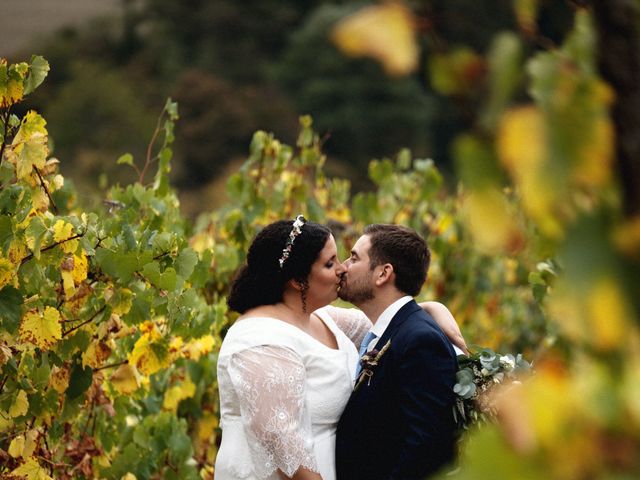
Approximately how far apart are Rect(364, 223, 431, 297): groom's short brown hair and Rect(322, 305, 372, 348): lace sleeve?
1.18ft

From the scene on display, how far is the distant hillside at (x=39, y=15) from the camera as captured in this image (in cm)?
4612

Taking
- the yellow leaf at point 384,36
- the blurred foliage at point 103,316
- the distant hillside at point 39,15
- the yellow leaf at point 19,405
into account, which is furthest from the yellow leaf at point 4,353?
the distant hillside at point 39,15

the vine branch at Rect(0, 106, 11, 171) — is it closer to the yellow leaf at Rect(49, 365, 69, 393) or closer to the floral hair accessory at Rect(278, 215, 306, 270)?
the yellow leaf at Rect(49, 365, 69, 393)

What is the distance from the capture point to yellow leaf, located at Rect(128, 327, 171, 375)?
3.23 metres

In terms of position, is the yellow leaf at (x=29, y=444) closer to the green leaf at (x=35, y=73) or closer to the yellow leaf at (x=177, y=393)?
the green leaf at (x=35, y=73)

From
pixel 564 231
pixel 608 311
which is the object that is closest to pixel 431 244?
pixel 564 231

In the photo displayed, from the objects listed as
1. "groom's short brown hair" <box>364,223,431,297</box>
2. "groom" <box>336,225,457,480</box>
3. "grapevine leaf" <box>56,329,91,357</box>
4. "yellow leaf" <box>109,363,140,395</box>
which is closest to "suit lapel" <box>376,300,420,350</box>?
"groom" <box>336,225,457,480</box>

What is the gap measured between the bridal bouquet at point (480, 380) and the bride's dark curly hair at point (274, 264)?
626 millimetres

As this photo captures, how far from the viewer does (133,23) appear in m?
48.6

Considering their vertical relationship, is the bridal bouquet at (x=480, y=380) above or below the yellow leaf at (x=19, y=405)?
below

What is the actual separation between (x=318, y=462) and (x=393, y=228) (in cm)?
91

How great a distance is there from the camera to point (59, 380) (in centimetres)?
315

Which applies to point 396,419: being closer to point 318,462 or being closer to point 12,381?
point 318,462

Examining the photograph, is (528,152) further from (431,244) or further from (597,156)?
(431,244)
